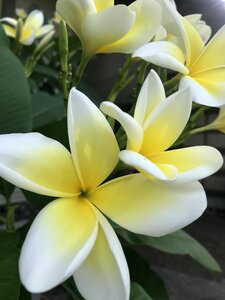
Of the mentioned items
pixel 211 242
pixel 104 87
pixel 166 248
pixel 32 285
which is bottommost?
pixel 211 242

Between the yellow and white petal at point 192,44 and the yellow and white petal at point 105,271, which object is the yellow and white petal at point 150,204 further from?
the yellow and white petal at point 192,44

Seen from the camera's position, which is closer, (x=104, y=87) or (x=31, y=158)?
(x=31, y=158)

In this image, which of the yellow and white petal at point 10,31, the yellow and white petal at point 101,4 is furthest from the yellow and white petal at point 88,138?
the yellow and white petal at point 10,31

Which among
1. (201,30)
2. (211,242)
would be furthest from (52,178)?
(211,242)

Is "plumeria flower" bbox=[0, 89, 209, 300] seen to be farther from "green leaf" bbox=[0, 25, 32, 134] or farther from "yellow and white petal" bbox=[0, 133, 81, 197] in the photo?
"green leaf" bbox=[0, 25, 32, 134]

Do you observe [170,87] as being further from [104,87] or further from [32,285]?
[104,87]

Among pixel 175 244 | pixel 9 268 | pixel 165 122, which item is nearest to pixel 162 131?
pixel 165 122

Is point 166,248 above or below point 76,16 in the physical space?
below
